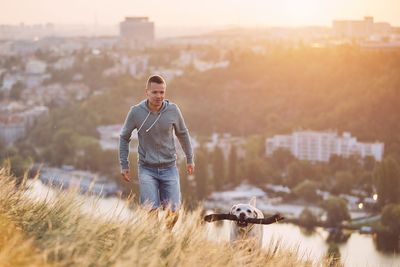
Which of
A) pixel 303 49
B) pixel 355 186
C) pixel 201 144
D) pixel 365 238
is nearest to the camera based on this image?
pixel 365 238

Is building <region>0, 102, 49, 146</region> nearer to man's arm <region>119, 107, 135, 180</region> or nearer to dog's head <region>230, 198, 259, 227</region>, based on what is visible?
man's arm <region>119, 107, 135, 180</region>

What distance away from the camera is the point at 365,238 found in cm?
2005

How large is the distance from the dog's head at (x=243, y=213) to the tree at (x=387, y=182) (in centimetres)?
2119

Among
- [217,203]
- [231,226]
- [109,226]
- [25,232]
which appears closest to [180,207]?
[231,226]

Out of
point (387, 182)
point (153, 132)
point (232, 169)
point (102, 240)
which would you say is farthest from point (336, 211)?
point (102, 240)

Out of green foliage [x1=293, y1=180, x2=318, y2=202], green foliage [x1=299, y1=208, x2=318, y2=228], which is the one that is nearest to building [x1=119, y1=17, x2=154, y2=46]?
green foliage [x1=293, y1=180, x2=318, y2=202]

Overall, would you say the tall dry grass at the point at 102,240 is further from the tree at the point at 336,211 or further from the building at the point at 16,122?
the building at the point at 16,122

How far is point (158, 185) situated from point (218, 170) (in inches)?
1005

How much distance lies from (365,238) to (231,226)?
700 inches

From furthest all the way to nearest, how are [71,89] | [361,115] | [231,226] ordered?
[71,89]
[361,115]
[231,226]

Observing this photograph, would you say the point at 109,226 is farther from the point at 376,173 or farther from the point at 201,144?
the point at 201,144

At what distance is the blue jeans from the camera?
2982 mm

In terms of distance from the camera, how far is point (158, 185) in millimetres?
3027

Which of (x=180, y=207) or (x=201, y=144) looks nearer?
(x=180, y=207)
